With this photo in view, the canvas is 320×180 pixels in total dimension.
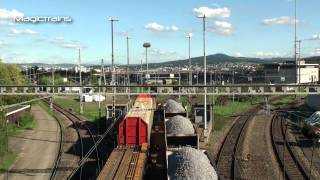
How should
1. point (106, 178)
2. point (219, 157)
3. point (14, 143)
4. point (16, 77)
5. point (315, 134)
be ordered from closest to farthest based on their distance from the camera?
point (106, 178) → point (219, 157) → point (315, 134) → point (14, 143) → point (16, 77)

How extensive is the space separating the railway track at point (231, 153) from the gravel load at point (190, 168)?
76.0 inches

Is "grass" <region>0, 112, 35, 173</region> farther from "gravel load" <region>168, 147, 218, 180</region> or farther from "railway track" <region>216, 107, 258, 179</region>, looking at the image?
"gravel load" <region>168, 147, 218, 180</region>

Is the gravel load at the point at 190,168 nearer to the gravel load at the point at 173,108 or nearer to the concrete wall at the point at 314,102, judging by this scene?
the gravel load at the point at 173,108

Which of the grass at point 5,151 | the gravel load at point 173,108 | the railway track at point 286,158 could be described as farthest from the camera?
the gravel load at point 173,108

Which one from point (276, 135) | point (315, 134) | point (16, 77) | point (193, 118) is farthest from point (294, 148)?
point (16, 77)

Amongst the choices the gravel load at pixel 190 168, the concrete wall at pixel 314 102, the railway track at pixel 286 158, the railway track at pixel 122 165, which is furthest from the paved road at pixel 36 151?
the concrete wall at pixel 314 102

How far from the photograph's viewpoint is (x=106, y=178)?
22547 mm

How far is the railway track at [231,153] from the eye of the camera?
3114 centimetres

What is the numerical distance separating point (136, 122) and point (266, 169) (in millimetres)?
10060

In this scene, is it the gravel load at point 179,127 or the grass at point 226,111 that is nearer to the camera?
the gravel load at point 179,127

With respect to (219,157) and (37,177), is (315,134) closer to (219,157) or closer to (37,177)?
(219,157)

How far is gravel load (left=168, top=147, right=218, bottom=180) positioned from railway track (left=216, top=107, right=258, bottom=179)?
76.0 inches

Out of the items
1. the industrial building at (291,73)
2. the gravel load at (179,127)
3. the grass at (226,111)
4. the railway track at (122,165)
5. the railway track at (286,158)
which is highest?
the industrial building at (291,73)

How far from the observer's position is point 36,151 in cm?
4378
